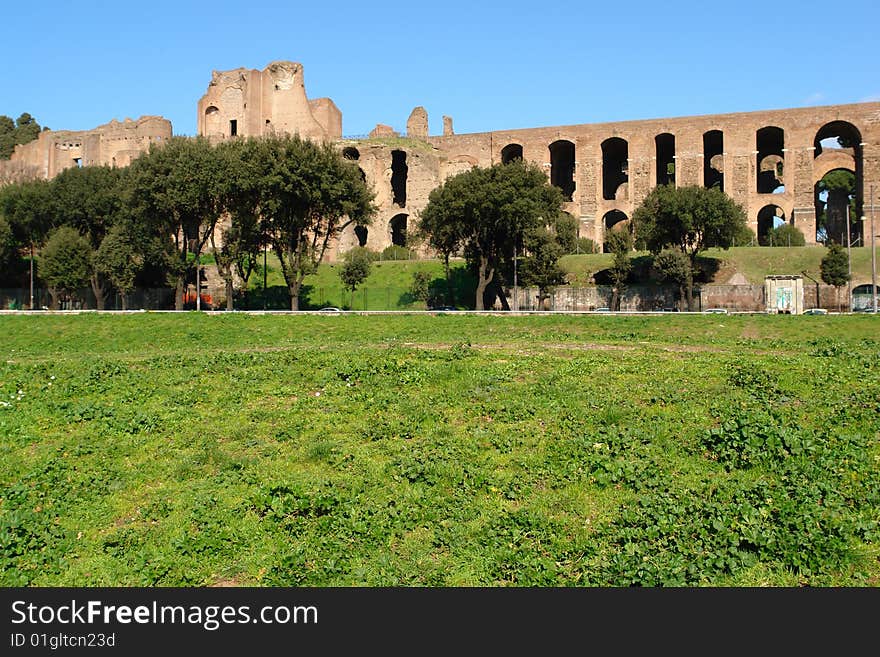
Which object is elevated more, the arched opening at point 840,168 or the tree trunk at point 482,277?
the arched opening at point 840,168

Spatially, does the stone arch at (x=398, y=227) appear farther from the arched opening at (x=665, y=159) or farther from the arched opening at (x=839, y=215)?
the arched opening at (x=839, y=215)

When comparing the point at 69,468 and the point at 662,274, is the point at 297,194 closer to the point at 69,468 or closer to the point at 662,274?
the point at 662,274

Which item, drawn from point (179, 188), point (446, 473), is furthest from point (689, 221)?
point (446, 473)

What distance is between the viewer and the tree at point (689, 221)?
4344 centimetres

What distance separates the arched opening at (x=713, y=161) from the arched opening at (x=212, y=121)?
137 feet

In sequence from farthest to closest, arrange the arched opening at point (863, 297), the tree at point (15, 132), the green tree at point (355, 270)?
the tree at point (15, 132) → the green tree at point (355, 270) → the arched opening at point (863, 297)

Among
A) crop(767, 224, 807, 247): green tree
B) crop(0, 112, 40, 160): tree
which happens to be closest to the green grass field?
crop(767, 224, 807, 247): green tree

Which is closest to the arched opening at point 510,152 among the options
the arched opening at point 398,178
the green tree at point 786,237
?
the arched opening at point 398,178

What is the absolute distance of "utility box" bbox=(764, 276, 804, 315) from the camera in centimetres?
3975

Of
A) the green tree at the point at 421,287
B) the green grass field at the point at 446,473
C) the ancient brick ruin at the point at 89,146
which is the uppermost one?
the ancient brick ruin at the point at 89,146

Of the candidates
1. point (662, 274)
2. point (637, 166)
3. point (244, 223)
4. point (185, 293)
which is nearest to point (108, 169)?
point (185, 293)

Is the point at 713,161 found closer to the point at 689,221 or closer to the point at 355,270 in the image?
the point at 689,221

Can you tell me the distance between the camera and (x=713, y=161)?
65.1m

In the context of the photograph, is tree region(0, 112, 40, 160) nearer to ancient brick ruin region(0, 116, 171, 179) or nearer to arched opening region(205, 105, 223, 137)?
ancient brick ruin region(0, 116, 171, 179)
